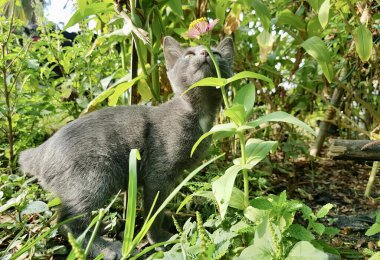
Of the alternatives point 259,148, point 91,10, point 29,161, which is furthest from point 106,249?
point 91,10

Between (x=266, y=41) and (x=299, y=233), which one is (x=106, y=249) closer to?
(x=299, y=233)

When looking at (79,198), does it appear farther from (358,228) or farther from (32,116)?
(358,228)

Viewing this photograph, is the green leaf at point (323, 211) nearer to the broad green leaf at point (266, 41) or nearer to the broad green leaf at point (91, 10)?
the broad green leaf at point (266, 41)

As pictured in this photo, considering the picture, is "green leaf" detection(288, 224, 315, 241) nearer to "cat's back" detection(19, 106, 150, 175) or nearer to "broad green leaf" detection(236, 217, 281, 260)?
"broad green leaf" detection(236, 217, 281, 260)

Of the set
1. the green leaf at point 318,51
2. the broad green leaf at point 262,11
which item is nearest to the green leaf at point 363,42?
the green leaf at point 318,51

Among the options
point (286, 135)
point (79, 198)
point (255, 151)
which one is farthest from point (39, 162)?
point (286, 135)

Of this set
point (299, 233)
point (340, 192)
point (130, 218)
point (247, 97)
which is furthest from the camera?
point (340, 192)

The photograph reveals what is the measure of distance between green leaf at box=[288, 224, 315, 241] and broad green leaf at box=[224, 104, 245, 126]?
0.43 m

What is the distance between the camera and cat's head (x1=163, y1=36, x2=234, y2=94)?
7.13 ft

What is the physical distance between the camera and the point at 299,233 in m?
1.43

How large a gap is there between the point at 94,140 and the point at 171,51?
75cm

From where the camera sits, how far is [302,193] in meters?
2.84

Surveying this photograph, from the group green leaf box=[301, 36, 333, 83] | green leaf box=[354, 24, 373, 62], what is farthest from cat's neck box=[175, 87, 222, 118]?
green leaf box=[354, 24, 373, 62]

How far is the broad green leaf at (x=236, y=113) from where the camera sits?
144 centimetres
